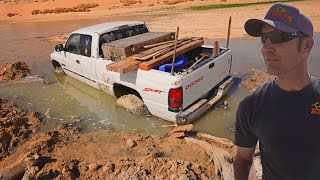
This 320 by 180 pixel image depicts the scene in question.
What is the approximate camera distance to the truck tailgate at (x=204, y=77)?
626 centimetres

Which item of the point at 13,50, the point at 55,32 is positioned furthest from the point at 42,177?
the point at 55,32

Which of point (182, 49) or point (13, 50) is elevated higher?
point (182, 49)

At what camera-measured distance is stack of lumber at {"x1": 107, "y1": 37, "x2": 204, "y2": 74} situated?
6398 millimetres

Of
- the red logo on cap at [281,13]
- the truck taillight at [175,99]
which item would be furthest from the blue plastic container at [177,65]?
the red logo on cap at [281,13]

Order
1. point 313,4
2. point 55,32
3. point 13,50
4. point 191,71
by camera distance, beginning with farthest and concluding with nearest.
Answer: point 313,4 → point 55,32 → point 13,50 → point 191,71

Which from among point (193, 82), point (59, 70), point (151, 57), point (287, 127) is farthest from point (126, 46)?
point (287, 127)

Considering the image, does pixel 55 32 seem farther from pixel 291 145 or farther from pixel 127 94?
pixel 291 145

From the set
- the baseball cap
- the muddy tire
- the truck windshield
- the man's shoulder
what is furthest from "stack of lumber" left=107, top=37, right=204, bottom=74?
the muddy tire

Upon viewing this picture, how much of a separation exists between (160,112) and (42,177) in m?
2.72

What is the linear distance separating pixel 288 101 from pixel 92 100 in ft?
24.7

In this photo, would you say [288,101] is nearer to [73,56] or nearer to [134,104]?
[134,104]

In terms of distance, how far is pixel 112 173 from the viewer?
489 cm

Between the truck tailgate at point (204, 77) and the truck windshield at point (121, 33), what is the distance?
2.75 m

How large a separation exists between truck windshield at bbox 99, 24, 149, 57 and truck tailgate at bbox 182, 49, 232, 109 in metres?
2.75
